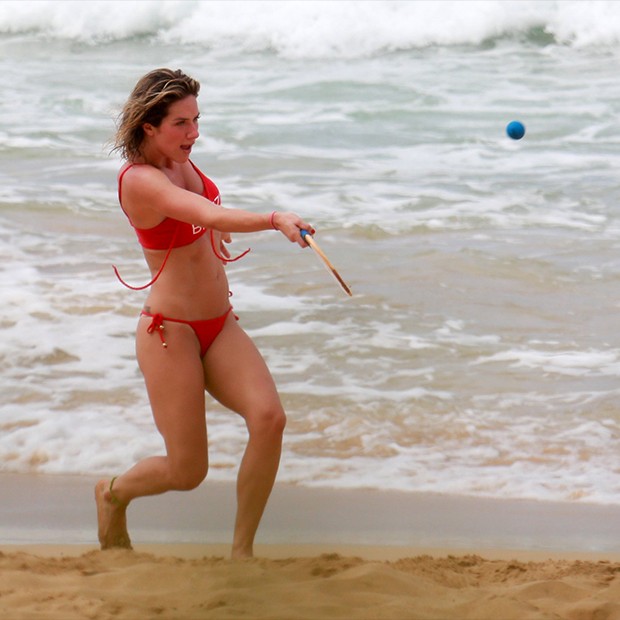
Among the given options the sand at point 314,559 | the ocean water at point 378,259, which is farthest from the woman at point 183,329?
the sand at point 314,559

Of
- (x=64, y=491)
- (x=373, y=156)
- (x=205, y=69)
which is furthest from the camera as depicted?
(x=205, y=69)

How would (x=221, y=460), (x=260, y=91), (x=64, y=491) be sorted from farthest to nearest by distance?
(x=260, y=91) < (x=221, y=460) < (x=64, y=491)

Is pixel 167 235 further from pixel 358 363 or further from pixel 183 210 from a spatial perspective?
pixel 358 363

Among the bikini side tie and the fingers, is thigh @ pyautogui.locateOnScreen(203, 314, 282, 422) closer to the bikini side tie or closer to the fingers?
the bikini side tie

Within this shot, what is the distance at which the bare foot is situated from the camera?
443cm

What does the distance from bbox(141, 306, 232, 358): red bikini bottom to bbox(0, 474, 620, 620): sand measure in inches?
31.6

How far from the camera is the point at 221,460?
18.5ft

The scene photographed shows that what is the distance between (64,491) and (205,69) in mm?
15266

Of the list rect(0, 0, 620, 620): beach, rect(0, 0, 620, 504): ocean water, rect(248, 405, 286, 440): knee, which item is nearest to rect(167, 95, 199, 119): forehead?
rect(0, 0, 620, 504): ocean water

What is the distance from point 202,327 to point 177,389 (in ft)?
0.84

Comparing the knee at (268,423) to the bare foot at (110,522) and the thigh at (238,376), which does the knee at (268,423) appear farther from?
the bare foot at (110,522)

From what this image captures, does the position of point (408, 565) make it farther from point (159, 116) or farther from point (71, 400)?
point (71, 400)

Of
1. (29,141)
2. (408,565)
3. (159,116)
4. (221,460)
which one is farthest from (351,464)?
(29,141)

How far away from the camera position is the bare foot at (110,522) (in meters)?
4.43
